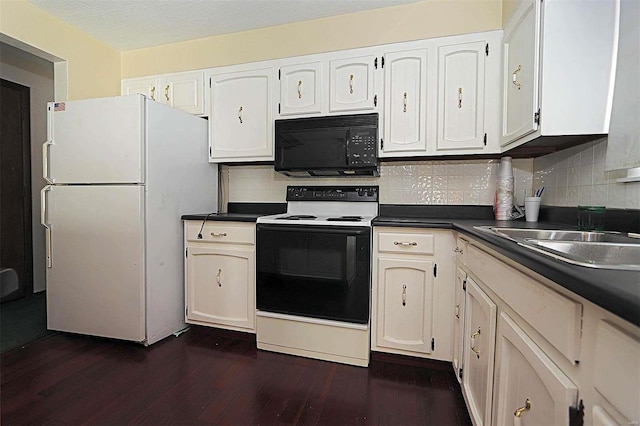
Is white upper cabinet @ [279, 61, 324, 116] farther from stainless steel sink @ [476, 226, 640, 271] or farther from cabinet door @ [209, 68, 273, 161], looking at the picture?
stainless steel sink @ [476, 226, 640, 271]

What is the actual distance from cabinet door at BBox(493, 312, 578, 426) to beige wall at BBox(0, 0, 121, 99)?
3202mm

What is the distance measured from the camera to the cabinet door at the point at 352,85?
7.00 feet

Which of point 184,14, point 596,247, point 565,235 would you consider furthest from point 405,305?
point 184,14

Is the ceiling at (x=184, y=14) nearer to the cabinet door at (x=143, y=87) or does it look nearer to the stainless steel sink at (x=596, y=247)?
the cabinet door at (x=143, y=87)

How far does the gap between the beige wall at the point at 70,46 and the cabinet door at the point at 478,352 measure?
3.11 metres

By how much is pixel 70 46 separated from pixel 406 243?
2.94 m

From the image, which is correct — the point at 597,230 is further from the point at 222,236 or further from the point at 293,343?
the point at 222,236

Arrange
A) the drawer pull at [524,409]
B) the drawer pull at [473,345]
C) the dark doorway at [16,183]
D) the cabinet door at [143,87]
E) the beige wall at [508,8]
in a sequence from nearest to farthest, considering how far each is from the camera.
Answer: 1. the drawer pull at [524,409]
2. the drawer pull at [473,345]
3. the beige wall at [508,8]
4. the cabinet door at [143,87]
5. the dark doorway at [16,183]

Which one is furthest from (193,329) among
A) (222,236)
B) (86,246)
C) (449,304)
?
(449,304)

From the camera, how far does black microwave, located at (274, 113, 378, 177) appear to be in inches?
82.8

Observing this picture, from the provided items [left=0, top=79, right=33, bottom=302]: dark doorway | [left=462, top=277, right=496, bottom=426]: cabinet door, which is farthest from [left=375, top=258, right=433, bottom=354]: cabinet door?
[left=0, top=79, right=33, bottom=302]: dark doorway

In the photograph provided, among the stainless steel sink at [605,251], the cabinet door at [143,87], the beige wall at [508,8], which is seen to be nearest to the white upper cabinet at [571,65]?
the beige wall at [508,8]

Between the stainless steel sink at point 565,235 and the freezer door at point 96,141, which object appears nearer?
the stainless steel sink at point 565,235

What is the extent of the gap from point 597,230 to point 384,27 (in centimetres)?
176
